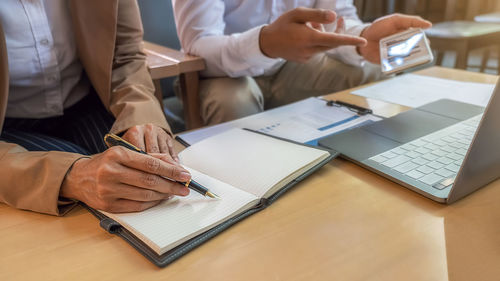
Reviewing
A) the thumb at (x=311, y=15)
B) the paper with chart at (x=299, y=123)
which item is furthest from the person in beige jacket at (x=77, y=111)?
the thumb at (x=311, y=15)

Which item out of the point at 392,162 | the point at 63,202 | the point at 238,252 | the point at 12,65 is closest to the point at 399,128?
the point at 392,162

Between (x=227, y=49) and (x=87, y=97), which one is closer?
(x=87, y=97)

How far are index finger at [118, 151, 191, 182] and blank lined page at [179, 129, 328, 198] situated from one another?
0.32ft

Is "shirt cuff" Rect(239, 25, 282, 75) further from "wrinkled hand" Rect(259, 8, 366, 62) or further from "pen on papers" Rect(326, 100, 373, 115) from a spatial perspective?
"pen on papers" Rect(326, 100, 373, 115)

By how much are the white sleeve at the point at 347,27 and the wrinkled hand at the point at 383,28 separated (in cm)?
5

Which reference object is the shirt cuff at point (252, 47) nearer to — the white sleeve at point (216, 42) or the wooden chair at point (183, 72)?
the white sleeve at point (216, 42)

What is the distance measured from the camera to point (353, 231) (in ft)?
1.58

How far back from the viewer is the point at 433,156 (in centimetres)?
63

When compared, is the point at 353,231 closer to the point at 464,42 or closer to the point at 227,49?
the point at 227,49

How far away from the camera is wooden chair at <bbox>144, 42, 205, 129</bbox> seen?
1.08m

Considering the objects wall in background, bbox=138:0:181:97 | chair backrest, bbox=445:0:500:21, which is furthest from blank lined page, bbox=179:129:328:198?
chair backrest, bbox=445:0:500:21

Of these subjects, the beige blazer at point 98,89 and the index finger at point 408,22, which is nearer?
the beige blazer at point 98,89

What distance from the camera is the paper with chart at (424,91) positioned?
932 millimetres

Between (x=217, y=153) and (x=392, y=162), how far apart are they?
0.30 meters
